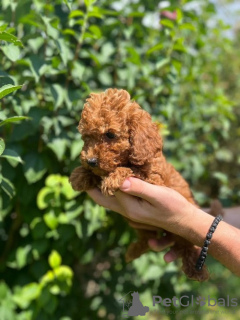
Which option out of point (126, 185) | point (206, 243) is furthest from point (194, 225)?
point (126, 185)

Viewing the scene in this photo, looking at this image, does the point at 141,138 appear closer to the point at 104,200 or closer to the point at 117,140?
the point at 117,140

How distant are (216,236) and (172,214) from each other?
195 millimetres

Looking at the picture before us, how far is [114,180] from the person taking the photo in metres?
1.22

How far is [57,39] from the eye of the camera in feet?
5.39

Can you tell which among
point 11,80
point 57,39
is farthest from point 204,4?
point 11,80

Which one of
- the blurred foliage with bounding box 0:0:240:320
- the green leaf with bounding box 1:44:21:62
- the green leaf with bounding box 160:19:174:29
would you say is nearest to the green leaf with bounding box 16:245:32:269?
the blurred foliage with bounding box 0:0:240:320

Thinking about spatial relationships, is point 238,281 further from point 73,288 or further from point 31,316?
point 31,316

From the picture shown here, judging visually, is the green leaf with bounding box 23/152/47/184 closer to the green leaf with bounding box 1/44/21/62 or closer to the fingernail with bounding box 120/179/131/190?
the green leaf with bounding box 1/44/21/62

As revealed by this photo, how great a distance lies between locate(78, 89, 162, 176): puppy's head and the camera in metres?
1.21

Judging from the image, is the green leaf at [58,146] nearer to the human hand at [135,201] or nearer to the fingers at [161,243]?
the human hand at [135,201]

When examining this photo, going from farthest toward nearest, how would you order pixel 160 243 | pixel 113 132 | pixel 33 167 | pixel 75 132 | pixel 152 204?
pixel 75 132
pixel 33 167
pixel 160 243
pixel 152 204
pixel 113 132

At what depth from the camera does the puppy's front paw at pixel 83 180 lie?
135 centimetres

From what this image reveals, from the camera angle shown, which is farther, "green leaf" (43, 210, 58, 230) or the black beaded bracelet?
"green leaf" (43, 210, 58, 230)

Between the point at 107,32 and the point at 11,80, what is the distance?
2.85 ft
